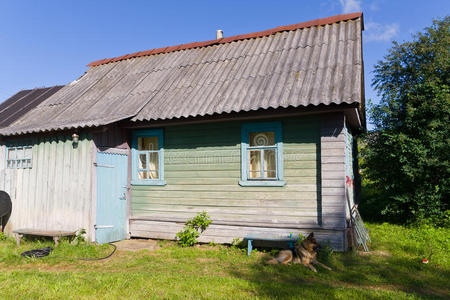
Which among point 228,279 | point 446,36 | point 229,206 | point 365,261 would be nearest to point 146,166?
point 229,206

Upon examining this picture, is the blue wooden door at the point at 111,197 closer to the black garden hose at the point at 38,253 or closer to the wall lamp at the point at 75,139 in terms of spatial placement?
the wall lamp at the point at 75,139

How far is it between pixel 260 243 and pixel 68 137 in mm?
5073

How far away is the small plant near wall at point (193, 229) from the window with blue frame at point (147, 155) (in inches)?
57.5

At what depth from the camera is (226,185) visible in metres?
7.86

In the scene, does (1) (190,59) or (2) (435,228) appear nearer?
(2) (435,228)

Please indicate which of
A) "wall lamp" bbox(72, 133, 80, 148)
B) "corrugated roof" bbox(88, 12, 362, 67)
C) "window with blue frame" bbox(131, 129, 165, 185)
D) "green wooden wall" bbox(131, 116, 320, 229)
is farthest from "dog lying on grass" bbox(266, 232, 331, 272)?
"corrugated roof" bbox(88, 12, 362, 67)

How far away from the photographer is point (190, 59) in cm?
1084

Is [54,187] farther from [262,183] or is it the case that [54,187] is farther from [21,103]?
[21,103]

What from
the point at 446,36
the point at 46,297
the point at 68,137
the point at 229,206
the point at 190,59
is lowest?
the point at 46,297

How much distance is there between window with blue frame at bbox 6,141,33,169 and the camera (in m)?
8.77

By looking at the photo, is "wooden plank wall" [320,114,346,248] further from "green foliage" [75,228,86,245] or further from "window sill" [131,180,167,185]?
"green foliage" [75,228,86,245]

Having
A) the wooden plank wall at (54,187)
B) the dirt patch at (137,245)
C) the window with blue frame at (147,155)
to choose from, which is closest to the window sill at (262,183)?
the window with blue frame at (147,155)

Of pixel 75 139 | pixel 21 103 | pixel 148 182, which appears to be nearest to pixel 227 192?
pixel 148 182

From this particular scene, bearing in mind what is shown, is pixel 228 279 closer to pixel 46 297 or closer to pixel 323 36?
pixel 46 297
